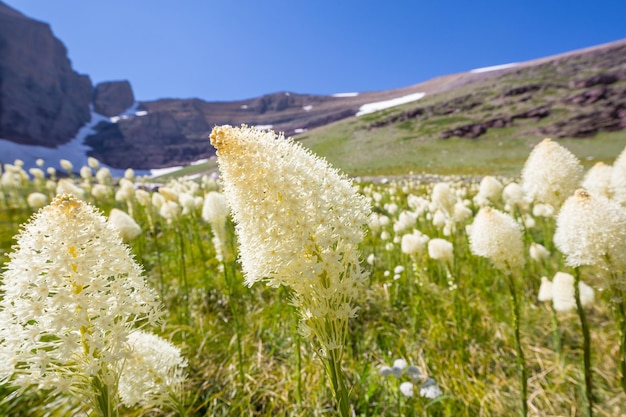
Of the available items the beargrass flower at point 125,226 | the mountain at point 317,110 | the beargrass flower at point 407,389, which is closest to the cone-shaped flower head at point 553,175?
the beargrass flower at point 407,389

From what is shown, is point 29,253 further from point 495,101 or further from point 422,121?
point 495,101

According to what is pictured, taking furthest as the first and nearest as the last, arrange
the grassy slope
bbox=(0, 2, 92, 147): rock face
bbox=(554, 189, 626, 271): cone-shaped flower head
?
bbox=(0, 2, 92, 147): rock face < the grassy slope < bbox=(554, 189, 626, 271): cone-shaped flower head

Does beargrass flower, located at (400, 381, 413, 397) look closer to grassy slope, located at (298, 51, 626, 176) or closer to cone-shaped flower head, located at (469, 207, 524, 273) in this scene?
cone-shaped flower head, located at (469, 207, 524, 273)

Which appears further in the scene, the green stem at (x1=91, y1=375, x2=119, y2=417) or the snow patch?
the snow patch

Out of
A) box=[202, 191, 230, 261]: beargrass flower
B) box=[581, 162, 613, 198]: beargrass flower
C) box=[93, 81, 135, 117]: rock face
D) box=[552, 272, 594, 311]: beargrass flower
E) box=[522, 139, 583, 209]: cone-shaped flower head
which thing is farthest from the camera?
box=[93, 81, 135, 117]: rock face

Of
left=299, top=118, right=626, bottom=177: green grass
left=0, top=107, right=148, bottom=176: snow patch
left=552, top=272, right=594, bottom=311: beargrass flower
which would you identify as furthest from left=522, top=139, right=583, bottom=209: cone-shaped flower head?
left=0, top=107, right=148, bottom=176: snow patch

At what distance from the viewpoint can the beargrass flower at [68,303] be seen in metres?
1.45

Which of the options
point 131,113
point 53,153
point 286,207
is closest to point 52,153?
point 53,153

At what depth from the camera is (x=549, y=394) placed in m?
3.63

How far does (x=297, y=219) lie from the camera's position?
168cm

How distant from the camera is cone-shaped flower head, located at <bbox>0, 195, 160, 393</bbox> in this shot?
1.45 m

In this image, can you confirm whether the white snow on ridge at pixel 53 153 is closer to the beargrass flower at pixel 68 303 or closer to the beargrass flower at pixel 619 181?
the beargrass flower at pixel 68 303

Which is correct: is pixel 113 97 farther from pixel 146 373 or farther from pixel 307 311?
pixel 307 311

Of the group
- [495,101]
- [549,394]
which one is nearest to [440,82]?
[495,101]
